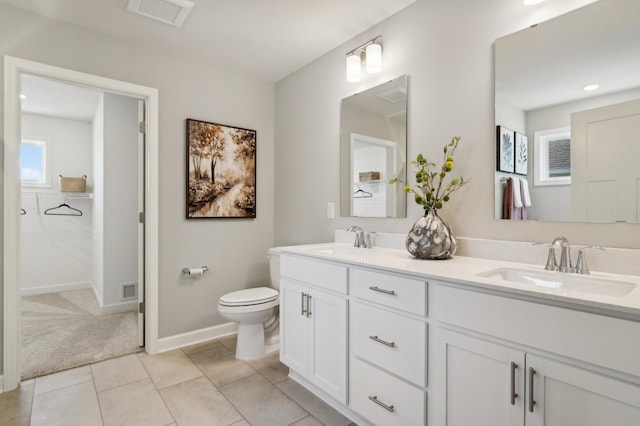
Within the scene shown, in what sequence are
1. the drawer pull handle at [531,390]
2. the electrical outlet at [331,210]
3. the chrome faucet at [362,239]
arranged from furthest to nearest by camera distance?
the electrical outlet at [331,210] < the chrome faucet at [362,239] < the drawer pull handle at [531,390]

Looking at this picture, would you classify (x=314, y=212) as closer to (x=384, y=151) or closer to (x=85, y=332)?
(x=384, y=151)

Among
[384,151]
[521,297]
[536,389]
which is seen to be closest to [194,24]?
[384,151]

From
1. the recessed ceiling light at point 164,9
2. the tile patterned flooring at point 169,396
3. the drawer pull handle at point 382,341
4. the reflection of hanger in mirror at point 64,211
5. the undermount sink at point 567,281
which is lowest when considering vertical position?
the tile patterned flooring at point 169,396

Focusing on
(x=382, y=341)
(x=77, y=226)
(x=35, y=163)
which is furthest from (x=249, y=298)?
(x=35, y=163)

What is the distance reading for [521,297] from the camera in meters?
1.08

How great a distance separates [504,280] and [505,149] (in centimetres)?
71

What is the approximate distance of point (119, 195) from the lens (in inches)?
144

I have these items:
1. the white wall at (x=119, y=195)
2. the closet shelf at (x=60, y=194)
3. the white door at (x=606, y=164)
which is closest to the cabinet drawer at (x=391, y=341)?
→ the white door at (x=606, y=164)

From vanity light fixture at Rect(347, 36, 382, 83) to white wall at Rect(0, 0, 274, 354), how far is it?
0.94 m

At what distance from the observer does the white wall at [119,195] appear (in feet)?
11.6

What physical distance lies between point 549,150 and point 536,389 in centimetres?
104

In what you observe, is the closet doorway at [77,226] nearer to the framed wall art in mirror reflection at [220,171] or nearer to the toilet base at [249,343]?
the framed wall art in mirror reflection at [220,171]

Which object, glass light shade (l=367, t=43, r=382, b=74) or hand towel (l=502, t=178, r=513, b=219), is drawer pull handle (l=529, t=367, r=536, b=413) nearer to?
hand towel (l=502, t=178, r=513, b=219)

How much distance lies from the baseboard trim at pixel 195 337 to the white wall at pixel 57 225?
2.92m
